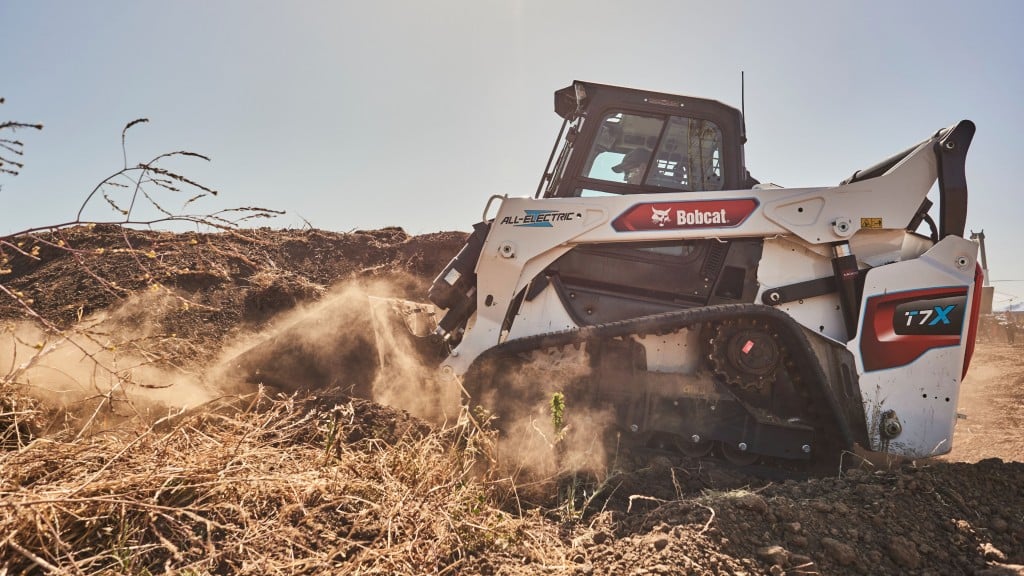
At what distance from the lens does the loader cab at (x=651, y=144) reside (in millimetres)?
4898

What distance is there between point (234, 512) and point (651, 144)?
389 centimetres

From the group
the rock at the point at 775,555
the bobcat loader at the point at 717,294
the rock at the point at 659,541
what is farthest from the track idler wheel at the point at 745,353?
the rock at the point at 659,541

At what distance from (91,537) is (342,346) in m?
3.26

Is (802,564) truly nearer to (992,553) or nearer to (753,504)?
(753,504)

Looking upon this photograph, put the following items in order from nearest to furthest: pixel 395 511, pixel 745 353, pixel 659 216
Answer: pixel 395 511
pixel 745 353
pixel 659 216

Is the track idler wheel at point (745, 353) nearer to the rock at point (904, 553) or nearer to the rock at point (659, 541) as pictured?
the rock at point (904, 553)

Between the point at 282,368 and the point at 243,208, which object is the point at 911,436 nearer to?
the point at 243,208

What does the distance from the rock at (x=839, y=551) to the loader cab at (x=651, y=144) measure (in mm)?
2888

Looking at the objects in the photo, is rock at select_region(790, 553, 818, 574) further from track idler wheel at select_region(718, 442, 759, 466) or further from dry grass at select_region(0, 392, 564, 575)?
track idler wheel at select_region(718, 442, 759, 466)

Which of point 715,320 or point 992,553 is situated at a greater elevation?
point 715,320

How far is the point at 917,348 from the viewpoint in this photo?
174 inches

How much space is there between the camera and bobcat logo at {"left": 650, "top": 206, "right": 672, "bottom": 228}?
471cm

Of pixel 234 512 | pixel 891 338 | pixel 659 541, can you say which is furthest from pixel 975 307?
pixel 234 512

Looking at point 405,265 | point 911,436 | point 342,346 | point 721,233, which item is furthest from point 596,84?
point 405,265
